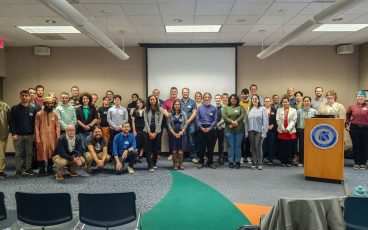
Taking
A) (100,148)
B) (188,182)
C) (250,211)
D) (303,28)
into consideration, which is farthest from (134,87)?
(250,211)

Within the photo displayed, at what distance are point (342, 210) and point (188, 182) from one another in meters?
3.30

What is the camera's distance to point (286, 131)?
6.69 metres

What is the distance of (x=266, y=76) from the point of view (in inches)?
351

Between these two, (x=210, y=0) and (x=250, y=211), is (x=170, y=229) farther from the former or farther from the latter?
(x=210, y=0)

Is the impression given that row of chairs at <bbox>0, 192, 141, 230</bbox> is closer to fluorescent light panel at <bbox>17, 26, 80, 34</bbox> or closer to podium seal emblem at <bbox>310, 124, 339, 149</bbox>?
podium seal emblem at <bbox>310, 124, 339, 149</bbox>

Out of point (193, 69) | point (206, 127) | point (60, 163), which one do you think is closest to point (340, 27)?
point (206, 127)

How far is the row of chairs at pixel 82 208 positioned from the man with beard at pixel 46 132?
3.42m

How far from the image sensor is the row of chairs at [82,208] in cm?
274

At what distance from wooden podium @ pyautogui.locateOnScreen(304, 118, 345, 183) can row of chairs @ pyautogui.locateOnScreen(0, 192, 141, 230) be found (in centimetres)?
383

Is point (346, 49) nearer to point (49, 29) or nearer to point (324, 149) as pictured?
point (324, 149)

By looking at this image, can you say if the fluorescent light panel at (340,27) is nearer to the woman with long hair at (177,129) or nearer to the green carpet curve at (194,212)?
the woman with long hair at (177,129)

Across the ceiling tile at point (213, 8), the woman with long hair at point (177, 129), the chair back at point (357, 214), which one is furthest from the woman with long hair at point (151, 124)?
the chair back at point (357, 214)

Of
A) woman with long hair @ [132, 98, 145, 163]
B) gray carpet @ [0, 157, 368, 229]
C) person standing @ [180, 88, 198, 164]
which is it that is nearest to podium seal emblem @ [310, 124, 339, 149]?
gray carpet @ [0, 157, 368, 229]

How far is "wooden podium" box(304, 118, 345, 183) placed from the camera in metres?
5.28
